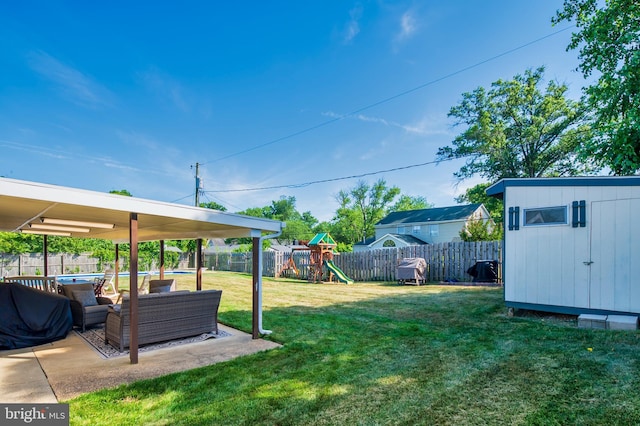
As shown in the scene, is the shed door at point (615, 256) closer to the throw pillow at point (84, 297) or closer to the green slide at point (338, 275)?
the throw pillow at point (84, 297)

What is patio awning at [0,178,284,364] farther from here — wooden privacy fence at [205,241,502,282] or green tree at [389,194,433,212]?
green tree at [389,194,433,212]

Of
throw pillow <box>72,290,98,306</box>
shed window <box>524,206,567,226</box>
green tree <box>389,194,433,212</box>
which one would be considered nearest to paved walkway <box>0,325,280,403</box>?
throw pillow <box>72,290,98,306</box>

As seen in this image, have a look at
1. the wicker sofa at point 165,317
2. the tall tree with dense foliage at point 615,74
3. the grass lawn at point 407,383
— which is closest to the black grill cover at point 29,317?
the wicker sofa at point 165,317

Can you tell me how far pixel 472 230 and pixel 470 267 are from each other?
4.93m

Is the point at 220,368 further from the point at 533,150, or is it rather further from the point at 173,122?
the point at 533,150

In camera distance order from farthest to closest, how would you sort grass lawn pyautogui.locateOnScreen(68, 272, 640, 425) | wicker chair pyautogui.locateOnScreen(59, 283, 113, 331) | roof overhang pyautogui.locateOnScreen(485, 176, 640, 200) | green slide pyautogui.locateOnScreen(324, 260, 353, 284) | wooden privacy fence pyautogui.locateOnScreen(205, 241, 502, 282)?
green slide pyautogui.locateOnScreen(324, 260, 353, 284) < wooden privacy fence pyautogui.locateOnScreen(205, 241, 502, 282) < wicker chair pyautogui.locateOnScreen(59, 283, 113, 331) < roof overhang pyautogui.locateOnScreen(485, 176, 640, 200) < grass lawn pyautogui.locateOnScreen(68, 272, 640, 425)

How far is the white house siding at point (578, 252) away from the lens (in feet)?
19.3

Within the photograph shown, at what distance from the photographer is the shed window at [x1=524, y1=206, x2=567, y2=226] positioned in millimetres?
6562

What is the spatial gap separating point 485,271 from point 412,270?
2.78m

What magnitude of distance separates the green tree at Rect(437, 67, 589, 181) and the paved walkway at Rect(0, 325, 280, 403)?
75.4ft

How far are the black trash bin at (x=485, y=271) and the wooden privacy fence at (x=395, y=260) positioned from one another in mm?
386

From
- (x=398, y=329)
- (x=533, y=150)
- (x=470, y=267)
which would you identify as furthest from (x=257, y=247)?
(x=533, y=150)

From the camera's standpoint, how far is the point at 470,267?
13375 millimetres

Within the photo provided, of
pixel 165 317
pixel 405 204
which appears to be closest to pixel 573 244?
pixel 165 317
